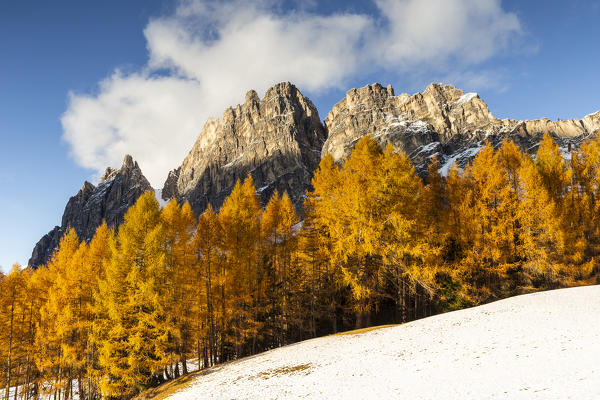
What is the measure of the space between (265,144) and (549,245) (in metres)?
178

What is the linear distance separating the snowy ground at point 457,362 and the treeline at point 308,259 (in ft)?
14.2

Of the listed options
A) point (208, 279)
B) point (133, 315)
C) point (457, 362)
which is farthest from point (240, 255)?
point (457, 362)

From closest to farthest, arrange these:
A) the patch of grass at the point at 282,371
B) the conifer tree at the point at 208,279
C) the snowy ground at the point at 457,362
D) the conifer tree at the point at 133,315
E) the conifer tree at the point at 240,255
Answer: the snowy ground at the point at 457,362 < the patch of grass at the point at 282,371 < the conifer tree at the point at 133,315 < the conifer tree at the point at 208,279 < the conifer tree at the point at 240,255

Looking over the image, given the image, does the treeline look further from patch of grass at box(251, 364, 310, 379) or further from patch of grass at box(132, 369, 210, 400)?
patch of grass at box(251, 364, 310, 379)

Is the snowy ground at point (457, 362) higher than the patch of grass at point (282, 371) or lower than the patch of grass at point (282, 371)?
higher

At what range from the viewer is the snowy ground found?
26.5 ft

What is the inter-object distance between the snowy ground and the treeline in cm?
433

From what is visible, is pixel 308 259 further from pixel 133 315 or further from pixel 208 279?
pixel 133 315

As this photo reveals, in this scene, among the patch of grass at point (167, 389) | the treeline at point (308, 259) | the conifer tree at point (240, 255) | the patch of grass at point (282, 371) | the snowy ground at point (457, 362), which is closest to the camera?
the snowy ground at point (457, 362)

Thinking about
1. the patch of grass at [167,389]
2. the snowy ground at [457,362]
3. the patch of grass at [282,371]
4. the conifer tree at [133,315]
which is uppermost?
the conifer tree at [133,315]

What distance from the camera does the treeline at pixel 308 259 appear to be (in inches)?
736

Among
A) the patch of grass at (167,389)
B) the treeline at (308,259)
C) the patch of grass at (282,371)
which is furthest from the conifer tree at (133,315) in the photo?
the patch of grass at (282,371)

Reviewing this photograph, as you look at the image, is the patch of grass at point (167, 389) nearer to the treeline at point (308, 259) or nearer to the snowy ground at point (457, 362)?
the treeline at point (308, 259)

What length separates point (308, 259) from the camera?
23.8m
